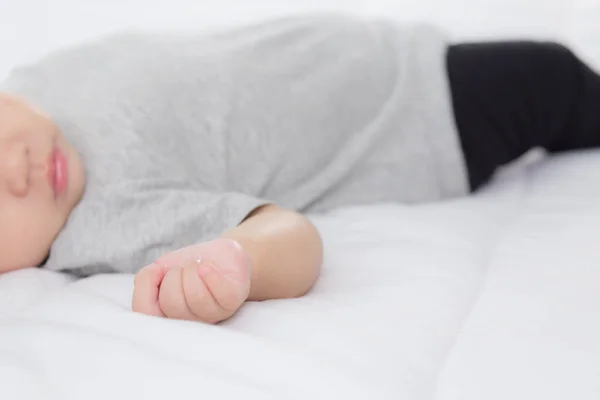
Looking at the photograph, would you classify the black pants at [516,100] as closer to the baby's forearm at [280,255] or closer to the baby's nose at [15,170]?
the baby's forearm at [280,255]

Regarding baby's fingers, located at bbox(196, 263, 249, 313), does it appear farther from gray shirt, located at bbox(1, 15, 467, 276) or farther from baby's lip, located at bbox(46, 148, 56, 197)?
baby's lip, located at bbox(46, 148, 56, 197)

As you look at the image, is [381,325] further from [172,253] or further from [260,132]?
[260,132]

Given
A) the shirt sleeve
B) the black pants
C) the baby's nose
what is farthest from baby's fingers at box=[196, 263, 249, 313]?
the black pants

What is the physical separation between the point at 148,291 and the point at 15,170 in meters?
0.27

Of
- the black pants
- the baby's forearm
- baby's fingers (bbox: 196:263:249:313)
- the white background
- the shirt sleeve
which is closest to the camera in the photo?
baby's fingers (bbox: 196:263:249:313)

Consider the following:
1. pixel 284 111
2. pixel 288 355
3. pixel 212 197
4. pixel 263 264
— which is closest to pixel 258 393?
pixel 288 355

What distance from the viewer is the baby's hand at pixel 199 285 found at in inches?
23.5

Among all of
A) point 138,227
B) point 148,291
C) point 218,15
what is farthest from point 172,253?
point 218,15

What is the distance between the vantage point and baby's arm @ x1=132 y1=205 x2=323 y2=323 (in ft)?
1.97

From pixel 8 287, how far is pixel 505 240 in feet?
1.96

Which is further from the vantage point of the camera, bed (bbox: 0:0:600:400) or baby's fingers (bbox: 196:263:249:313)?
baby's fingers (bbox: 196:263:249:313)

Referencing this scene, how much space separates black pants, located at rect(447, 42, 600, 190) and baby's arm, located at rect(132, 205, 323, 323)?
43cm

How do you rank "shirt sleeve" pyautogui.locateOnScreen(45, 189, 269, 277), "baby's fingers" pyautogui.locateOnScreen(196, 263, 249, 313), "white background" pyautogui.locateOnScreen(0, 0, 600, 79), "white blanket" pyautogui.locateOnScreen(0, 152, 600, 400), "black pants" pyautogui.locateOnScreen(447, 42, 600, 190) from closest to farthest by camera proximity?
"white blanket" pyautogui.locateOnScreen(0, 152, 600, 400), "baby's fingers" pyautogui.locateOnScreen(196, 263, 249, 313), "shirt sleeve" pyautogui.locateOnScreen(45, 189, 269, 277), "black pants" pyautogui.locateOnScreen(447, 42, 600, 190), "white background" pyautogui.locateOnScreen(0, 0, 600, 79)

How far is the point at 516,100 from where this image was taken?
3.61 feet
